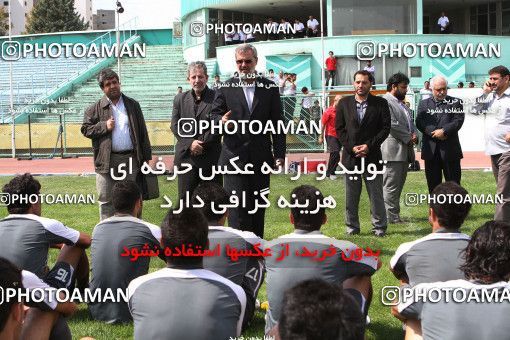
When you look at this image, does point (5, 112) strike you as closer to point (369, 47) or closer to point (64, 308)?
point (369, 47)

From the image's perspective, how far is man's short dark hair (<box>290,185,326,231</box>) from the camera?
5516mm

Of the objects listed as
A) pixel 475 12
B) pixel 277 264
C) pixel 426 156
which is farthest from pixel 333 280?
pixel 475 12

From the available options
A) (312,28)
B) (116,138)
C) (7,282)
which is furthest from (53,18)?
(7,282)

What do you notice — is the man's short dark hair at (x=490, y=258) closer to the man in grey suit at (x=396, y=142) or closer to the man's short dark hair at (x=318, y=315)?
the man's short dark hair at (x=318, y=315)

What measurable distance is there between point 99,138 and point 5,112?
27.9 metres

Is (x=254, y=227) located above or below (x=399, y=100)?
below

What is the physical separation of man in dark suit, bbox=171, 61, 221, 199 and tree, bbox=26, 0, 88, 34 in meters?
65.8

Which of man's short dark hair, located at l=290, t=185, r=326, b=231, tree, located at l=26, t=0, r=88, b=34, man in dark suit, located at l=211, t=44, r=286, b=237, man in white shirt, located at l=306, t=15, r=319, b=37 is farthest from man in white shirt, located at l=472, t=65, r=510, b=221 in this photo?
tree, located at l=26, t=0, r=88, b=34

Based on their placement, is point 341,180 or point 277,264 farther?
point 341,180

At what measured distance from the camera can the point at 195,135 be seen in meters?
9.23

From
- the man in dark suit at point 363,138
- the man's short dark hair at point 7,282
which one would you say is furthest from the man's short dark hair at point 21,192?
the man in dark suit at point 363,138

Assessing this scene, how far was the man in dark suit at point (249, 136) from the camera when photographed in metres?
8.47

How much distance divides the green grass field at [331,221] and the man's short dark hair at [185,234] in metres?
1.85

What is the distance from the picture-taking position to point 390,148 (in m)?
11.4
